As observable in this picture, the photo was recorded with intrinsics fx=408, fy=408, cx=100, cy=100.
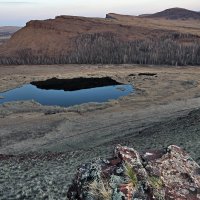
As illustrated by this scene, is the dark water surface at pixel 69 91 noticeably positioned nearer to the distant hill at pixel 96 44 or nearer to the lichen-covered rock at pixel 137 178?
the distant hill at pixel 96 44

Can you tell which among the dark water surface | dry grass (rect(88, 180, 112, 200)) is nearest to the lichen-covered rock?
dry grass (rect(88, 180, 112, 200))

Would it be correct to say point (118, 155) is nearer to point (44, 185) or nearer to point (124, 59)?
point (44, 185)

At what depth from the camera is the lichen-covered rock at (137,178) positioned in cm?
862

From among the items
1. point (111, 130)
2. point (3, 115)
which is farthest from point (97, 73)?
point (111, 130)

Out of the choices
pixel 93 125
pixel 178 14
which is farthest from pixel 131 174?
pixel 178 14

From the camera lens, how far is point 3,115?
154ft

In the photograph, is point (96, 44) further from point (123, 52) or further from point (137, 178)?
point (137, 178)

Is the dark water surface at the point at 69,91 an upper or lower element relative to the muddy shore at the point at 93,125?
lower

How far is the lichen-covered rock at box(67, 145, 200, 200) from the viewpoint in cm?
862

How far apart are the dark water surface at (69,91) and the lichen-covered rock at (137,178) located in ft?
143

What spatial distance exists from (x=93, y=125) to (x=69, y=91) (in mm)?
21907

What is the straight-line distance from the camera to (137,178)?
8836mm

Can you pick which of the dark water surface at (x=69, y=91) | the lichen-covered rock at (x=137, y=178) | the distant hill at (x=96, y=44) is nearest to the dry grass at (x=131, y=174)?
the lichen-covered rock at (x=137, y=178)

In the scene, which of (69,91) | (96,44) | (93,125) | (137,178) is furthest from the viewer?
(96,44)
